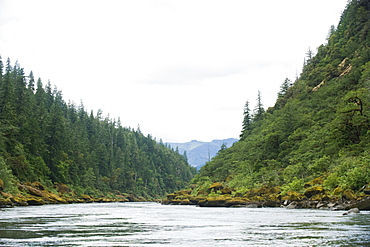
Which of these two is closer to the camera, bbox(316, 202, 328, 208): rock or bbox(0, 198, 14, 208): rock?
bbox(316, 202, 328, 208): rock

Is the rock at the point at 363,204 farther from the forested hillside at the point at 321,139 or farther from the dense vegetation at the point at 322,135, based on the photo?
the dense vegetation at the point at 322,135

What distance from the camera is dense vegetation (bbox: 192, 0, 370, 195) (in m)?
45.3

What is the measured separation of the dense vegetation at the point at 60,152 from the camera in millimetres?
65875

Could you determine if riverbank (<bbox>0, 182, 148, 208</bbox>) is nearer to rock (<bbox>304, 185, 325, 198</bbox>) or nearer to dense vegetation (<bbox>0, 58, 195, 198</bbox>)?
dense vegetation (<bbox>0, 58, 195, 198</bbox>)

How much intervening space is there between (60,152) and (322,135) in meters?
59.7

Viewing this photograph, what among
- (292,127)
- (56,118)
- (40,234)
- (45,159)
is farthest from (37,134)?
(40,234)

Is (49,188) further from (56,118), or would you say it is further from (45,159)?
(56,118)

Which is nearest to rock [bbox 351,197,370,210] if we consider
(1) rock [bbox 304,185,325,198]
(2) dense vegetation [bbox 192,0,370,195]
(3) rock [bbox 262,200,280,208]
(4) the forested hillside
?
(4) the forested hillside

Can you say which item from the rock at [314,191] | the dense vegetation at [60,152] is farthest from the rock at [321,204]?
the dense vegetation at [60,152]

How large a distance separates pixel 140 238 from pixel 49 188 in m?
62.7

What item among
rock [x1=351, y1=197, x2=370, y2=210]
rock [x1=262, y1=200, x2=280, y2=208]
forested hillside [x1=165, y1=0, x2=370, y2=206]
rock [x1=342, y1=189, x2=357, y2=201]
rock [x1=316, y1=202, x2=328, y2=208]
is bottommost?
rock [x1=262, y1=200, x2=280, y2=208]

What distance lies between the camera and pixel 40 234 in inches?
619

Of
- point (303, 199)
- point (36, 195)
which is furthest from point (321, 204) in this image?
point (36, 195)

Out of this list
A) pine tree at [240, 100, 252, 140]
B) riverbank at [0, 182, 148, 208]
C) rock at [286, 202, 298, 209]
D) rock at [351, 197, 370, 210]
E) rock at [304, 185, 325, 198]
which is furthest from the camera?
pine tree at [240, 100, 252, 140]
